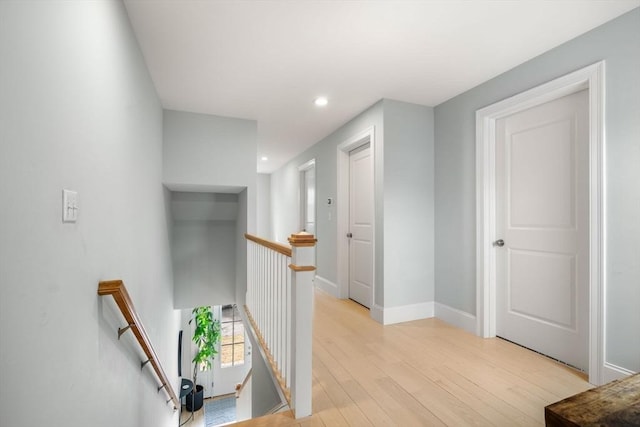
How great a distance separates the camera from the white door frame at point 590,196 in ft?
6.25

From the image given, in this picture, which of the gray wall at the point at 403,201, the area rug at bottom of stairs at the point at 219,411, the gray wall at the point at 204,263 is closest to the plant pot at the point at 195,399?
the area rug at bottom of stairs at the point at 219,411

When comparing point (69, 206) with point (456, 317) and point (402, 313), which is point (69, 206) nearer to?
point (402, 313)

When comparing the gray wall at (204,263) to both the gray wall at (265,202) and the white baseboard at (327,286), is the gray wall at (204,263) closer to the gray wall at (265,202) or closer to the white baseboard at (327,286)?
the white baseboard at (327,286)

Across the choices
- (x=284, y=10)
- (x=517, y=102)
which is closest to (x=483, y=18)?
(x=517, y=102)

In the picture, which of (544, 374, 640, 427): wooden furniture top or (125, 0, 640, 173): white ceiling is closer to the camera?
(544, 374, 640, 427): wooden furniture top

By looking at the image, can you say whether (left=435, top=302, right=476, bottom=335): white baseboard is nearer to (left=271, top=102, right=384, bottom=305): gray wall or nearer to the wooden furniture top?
(left=271, top=102, right=384, bottom=305): gray wall

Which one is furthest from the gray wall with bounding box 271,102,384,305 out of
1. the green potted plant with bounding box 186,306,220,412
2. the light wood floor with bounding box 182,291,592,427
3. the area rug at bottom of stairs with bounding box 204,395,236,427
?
the area rug at bottom of stairs with bounding box 204,395,236,427

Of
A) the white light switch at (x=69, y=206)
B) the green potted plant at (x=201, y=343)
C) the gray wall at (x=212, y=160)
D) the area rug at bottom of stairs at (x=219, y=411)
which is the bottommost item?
the area rug at bottom of stairs at (x=219, y=411)

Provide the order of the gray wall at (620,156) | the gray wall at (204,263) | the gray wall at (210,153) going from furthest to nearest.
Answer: the gray wall at (204,263) < the gray wall at (210,153) < the gray wall at (620,156)

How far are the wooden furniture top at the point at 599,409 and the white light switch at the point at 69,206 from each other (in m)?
1.40

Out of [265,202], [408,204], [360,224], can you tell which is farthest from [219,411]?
[408,204]

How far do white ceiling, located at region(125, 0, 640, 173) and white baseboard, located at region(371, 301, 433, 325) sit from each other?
225 cm

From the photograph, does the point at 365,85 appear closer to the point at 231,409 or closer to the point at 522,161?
the point at 522,161

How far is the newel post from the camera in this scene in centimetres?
162
